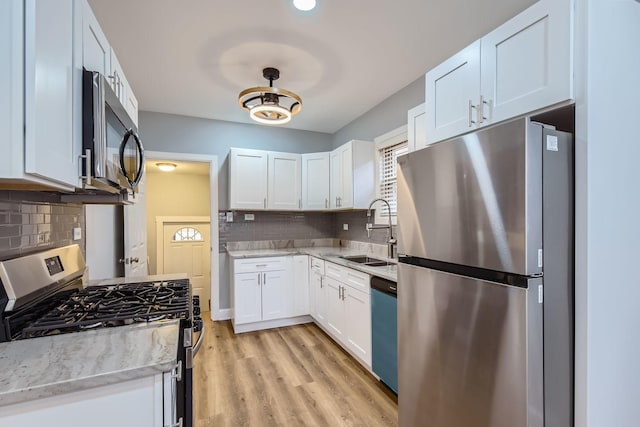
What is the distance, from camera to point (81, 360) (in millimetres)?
836

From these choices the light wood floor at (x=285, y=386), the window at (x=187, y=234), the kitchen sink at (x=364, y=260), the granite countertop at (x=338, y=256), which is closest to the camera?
the light wood floor at (x=285, y=386)

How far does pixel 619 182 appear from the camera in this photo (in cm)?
121

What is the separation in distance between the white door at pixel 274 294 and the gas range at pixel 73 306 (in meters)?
1.93

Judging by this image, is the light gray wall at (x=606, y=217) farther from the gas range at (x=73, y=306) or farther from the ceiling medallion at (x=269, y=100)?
the ceiling medallion at (x=269, y=100)

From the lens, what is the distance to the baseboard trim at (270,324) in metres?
3.47

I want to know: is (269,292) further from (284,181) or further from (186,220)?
(186,220)

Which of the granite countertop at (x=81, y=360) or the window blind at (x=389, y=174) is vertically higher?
the window blind at (x=389, y=174)

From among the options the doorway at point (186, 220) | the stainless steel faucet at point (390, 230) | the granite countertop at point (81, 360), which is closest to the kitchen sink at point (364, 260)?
the stainless steel faucet at point (390, 230)

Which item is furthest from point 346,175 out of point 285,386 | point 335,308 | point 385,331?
point 285,386

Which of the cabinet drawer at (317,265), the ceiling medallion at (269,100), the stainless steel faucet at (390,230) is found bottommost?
the cabinet drawer at (317,265)

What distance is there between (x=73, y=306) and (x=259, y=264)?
219 cm

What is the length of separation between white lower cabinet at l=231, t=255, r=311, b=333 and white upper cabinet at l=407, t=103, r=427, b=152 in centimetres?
196

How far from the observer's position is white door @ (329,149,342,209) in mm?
3664

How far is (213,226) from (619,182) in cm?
364
